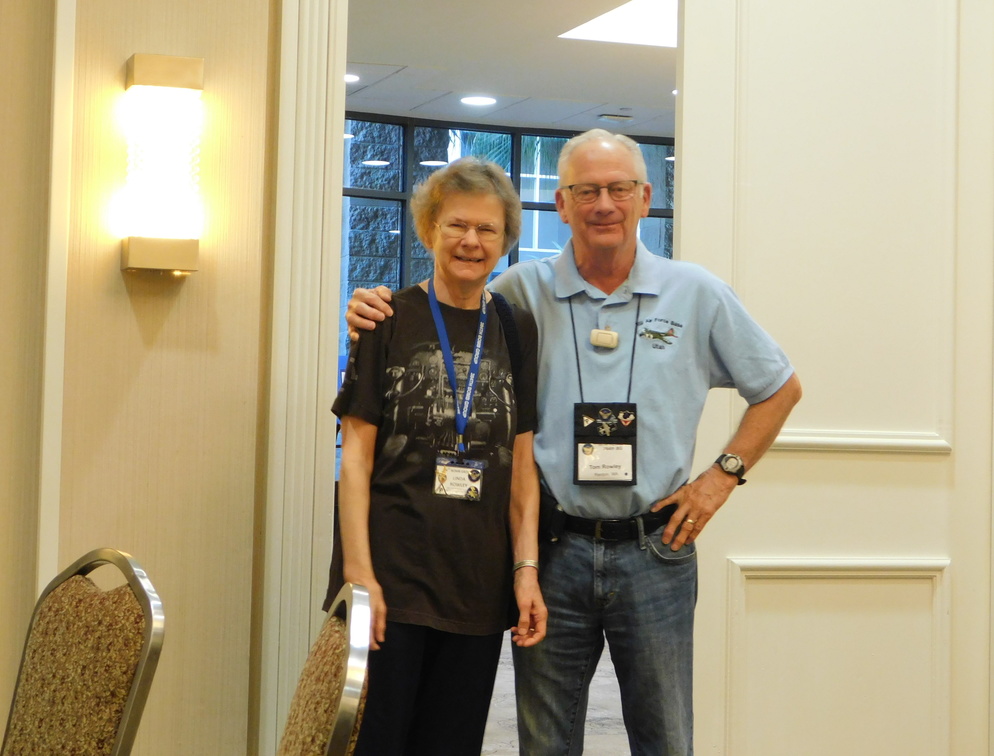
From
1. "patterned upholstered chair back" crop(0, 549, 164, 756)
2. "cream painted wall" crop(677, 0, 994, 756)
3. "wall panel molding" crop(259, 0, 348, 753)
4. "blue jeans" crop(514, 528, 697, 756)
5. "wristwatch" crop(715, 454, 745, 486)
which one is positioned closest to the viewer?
"patterned upholstered chair back" crop(0, 549, 164, 756)

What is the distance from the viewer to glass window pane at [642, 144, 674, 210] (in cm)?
1002

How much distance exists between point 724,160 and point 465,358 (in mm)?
1222

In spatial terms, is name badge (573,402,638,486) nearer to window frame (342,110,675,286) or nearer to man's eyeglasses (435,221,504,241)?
man's eyeglasses (435,221,504,241)

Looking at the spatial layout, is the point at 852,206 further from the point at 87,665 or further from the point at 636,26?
the point at 636,26

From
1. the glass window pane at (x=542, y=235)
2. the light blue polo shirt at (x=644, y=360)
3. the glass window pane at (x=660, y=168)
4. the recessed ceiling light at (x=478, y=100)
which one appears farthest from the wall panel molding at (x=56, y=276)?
the glass window pane at (x=660, y=168)

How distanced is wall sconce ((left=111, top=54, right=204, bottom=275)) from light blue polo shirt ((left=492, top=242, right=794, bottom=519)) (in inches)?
28.5

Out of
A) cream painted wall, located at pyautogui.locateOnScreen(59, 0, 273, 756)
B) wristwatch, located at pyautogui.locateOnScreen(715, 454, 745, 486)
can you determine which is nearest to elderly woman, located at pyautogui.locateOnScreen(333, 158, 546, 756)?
wristwatch, located at pyautogui.locateOnScreen(715, 454, 745, 486)

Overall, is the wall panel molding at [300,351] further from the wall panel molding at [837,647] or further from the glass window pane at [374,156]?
the glass window pane at [374,156]

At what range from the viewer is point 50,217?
229 cm

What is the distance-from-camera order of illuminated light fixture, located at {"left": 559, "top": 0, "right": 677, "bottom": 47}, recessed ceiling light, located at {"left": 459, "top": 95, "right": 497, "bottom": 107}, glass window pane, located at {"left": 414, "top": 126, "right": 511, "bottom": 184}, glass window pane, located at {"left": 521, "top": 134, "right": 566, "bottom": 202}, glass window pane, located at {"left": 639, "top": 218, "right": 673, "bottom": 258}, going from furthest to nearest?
glass window pane, located at {"left": 639, "top": 218, "right": 673, "bottom": 258}
glass window pane, located at {"left": 521, "top": 134, "right": 566, "bottom": 202}
glass window pane, located at {"left": 414, "top": 126, "right": 511, "bottom": 184}
recessed ceiling light, located at {"left": 459, "top": 95, "right": 497, "bottom": 107}
illuminated light fixture, located at {"left": 559, "top": 0, "right": 677, "bottom": 47}

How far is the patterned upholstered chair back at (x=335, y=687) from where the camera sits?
3.52 feet

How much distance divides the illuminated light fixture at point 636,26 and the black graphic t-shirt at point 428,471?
16.3 ft

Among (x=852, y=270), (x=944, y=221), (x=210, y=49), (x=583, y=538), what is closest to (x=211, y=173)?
(x=210, y=49)

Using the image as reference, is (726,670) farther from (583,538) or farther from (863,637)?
(583,538)
